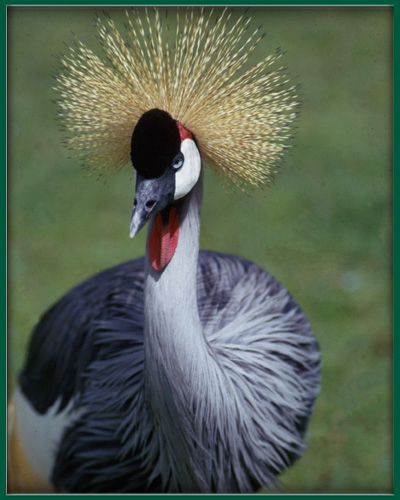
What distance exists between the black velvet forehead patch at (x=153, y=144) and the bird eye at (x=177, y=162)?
Answer: 0.01 metres

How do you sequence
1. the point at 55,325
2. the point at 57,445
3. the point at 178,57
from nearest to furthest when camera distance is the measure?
the point at 178,57 → the point at 57,445 → the point at 55,325

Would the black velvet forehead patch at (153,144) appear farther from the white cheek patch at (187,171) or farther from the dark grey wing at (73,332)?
the dark grey wing at (73,332)

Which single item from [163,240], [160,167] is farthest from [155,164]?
[163,240]

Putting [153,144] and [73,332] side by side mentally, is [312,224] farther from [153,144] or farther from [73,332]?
[153,144]

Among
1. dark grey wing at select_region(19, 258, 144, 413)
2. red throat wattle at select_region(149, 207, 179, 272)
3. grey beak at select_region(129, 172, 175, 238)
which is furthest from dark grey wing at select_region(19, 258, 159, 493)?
grey beak at select_region(129, 172, 175, 238)

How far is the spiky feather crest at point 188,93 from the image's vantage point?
1.23 meters

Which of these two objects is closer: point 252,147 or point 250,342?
point 252,147

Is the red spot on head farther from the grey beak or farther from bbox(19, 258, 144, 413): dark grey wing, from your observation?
bbox(19, 258, 144, 413): dark grey wing

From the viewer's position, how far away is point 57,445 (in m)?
1.54

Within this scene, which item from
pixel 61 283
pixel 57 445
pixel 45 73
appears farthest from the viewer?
pixel 45 73

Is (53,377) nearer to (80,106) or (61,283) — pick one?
(80,106)

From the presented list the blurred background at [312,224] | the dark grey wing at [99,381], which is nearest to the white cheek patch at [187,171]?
the dark grey wing at [99,381]

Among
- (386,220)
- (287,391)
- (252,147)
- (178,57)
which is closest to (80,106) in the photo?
(178,57)

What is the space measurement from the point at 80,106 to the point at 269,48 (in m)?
1.92
